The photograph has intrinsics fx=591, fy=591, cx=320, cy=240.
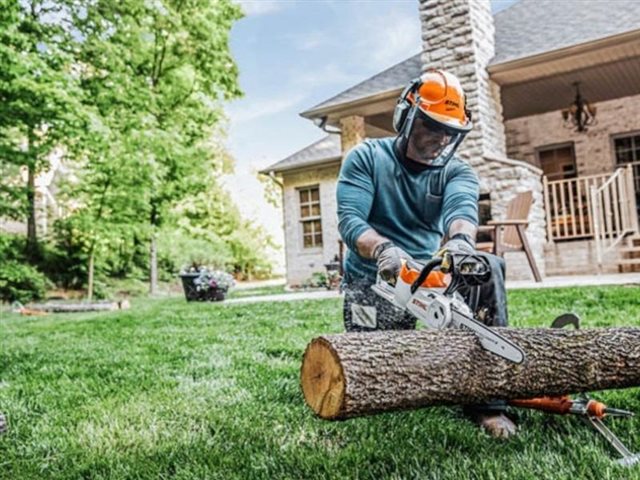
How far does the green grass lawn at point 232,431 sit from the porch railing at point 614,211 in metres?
5.13

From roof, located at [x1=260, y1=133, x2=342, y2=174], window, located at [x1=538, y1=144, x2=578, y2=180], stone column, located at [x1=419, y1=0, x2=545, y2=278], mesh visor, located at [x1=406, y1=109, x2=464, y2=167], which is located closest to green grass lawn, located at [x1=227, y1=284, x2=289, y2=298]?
roof, located at [x1=260, y1=133, x2=342, y2=174]

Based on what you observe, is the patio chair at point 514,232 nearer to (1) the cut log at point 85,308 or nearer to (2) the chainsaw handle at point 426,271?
(2) the chainsaw handle at point 426,271

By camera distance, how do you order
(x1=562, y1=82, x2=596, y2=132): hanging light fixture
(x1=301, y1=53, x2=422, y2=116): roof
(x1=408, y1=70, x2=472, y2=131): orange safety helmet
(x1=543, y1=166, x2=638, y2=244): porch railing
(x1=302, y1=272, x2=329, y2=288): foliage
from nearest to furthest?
(x1=408, y1=70, x2=472, y2=131): orange safety helmet < (x1=543, y1=166, x2=638, y2=244): porch railing < (x1=301, y1=53, x2=422, y2=116): roof < (x1=562, y1=82, x2=596, y2=132): hanging light fixture < (x1=302, y1=272, x2=329, y2=288): foliage

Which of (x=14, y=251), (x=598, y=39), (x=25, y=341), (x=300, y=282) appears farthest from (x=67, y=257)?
(x=598, y=39)

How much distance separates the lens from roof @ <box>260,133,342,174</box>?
42.0 ft

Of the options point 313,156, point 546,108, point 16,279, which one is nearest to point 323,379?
point 16,279

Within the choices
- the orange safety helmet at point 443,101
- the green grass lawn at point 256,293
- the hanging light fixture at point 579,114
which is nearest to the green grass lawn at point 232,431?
the orange safety helmet at point 443,101

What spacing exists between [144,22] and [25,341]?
30.3ft

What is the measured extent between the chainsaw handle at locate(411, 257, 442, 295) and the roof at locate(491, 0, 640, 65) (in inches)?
287

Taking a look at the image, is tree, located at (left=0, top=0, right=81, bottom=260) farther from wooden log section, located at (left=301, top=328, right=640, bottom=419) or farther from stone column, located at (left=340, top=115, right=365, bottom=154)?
wooden log section, located at (left=301, top=328, right=640, bottom=419)

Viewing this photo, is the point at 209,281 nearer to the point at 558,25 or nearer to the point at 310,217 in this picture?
the point at 310,217

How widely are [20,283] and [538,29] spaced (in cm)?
1007

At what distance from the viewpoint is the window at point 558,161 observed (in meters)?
11.3

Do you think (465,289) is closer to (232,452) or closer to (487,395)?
(487,395)
